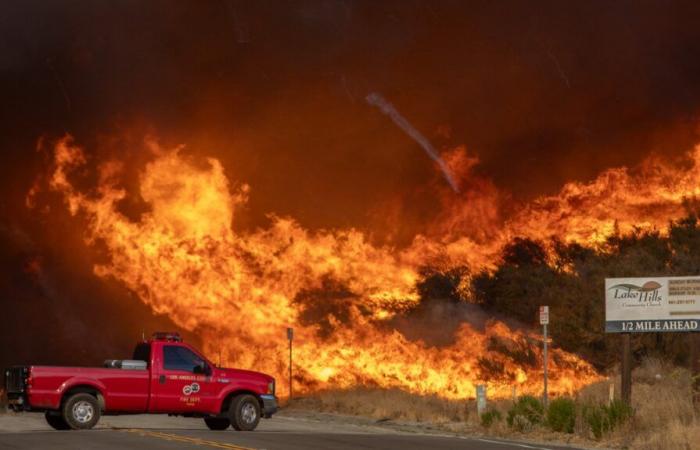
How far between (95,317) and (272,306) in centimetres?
1191

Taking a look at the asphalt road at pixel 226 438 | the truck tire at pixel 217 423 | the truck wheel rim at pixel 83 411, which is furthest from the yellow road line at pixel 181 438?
the truck tire at pixel 217 423

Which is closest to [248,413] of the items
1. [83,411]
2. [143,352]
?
[143,352]

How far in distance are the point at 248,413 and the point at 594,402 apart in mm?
8394

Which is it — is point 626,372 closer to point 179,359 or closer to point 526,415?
point 526,415

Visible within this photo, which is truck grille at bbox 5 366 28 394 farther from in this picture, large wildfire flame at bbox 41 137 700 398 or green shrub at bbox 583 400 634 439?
large wildfire flame at bbox 41 137 700 398

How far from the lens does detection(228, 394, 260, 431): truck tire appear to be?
24844 millimetres

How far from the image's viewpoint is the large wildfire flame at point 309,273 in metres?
38.8

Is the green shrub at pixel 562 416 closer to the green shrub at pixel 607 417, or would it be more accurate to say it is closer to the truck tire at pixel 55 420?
the green shrub at pixel 607 417

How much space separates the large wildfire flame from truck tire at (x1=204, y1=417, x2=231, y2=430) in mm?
12801

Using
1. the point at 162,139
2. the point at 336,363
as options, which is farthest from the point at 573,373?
the point at 162,139

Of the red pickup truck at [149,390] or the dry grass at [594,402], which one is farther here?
the red pickup truck at [149,390]

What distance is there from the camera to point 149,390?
23891mm

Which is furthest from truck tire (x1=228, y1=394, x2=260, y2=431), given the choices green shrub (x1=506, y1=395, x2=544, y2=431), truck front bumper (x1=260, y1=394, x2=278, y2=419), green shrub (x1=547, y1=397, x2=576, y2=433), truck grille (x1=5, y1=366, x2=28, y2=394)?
green shrub (x1=547, y1=397, x2=576, y2=433)

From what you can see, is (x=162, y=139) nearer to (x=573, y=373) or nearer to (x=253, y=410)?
(x=573, y=373)
